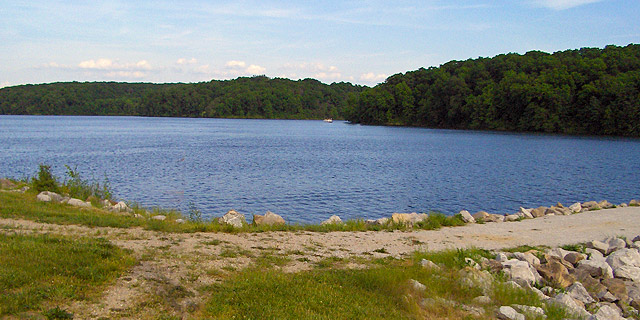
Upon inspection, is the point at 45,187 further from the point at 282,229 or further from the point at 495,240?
the point at 495,240

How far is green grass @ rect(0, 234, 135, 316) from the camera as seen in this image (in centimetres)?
654

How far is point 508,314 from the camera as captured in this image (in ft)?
24.4

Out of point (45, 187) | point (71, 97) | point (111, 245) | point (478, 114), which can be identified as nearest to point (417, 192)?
point (45, 187)

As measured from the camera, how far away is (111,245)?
9.41 meters

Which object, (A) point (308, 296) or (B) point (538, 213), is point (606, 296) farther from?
(B) point (538, 213)

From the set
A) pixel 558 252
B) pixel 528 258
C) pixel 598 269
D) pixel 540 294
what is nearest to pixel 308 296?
pixel 540 294

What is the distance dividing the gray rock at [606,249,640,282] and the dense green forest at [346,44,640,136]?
77.4 m

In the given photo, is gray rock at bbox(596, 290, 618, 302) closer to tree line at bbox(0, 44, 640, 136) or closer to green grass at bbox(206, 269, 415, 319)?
green grass at bbox(206, 269, 415, 319)

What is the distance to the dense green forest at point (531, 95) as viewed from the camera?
79750 millimetres

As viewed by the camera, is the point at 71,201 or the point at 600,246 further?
the point at 71,201

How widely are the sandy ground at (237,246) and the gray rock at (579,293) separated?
2.97 meters

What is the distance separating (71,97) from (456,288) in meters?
212

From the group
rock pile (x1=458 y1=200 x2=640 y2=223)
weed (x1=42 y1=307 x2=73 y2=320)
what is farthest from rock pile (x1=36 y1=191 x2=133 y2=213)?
rock pile (x1=458 y1=200 x2=640 y2=223)

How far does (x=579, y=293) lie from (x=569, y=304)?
3.51 feet
